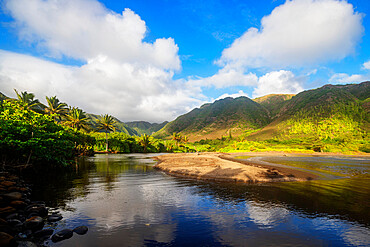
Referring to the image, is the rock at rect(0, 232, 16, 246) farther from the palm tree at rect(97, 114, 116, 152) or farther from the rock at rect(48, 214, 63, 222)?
the palm tree at rect(97, 114, 116, 152)

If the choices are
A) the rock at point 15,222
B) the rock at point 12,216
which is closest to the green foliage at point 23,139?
the rock at point 12,216

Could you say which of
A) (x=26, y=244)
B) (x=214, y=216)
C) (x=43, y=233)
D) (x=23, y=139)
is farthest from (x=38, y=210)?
(x=23, y=139)

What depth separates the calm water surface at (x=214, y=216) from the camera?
33.2 ft

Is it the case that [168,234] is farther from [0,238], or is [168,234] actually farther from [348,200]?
[348,200]

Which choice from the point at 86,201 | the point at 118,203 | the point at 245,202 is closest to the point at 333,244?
the point at 245,202

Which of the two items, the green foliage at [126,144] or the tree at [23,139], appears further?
the green foliage at [126,144]

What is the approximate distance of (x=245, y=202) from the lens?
16562 mm

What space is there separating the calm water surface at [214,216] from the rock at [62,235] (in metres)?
0.51

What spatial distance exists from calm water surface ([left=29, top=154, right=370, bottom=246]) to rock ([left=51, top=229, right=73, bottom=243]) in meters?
0.51

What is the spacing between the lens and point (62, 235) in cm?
986

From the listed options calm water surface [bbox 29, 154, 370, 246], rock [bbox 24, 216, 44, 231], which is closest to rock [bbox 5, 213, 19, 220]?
rock [bbox 24, 216, 44, 231]

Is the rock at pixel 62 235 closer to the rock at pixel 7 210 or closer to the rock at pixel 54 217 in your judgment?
the rock at pixel 54 217

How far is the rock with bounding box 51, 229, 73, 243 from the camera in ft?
31.4

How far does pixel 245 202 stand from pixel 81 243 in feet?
44.0
